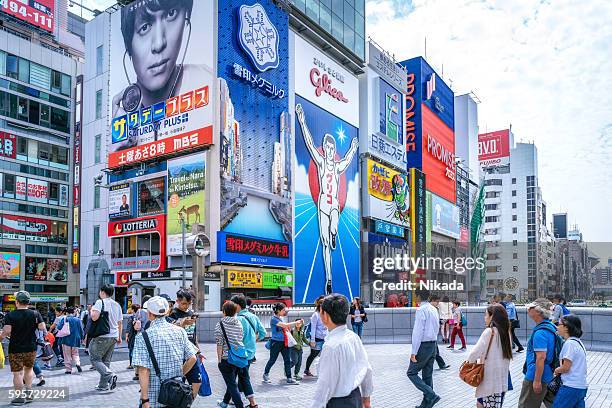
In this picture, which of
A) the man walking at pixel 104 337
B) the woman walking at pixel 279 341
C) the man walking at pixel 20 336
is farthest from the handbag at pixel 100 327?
the woman walking at pixel 279 341

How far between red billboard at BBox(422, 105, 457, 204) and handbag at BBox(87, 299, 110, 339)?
181 ft

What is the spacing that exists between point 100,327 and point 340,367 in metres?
7.59

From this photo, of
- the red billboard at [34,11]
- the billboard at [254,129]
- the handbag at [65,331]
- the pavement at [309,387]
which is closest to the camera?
the pavement at [309,387]

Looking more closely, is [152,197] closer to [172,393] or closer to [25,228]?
[25,228]

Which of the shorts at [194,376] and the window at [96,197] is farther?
the window at [96,197]

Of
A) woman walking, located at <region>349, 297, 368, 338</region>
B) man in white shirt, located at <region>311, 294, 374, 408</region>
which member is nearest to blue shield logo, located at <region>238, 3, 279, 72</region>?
woman walking, located at <region>349, 297, 368, 338</region>

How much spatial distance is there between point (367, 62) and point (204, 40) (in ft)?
71.7

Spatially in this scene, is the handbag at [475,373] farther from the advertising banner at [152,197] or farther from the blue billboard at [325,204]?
A: the blue billboard at [325,204]

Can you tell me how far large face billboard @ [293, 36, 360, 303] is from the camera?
141 ft

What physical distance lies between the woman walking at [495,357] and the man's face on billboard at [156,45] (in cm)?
3442

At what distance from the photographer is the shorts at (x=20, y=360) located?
9.48 metres

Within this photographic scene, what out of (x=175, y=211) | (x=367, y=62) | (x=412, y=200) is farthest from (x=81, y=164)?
(x=412, y=200)

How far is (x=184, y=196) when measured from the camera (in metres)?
36.4

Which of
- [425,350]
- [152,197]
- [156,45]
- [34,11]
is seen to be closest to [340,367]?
[425,350]
